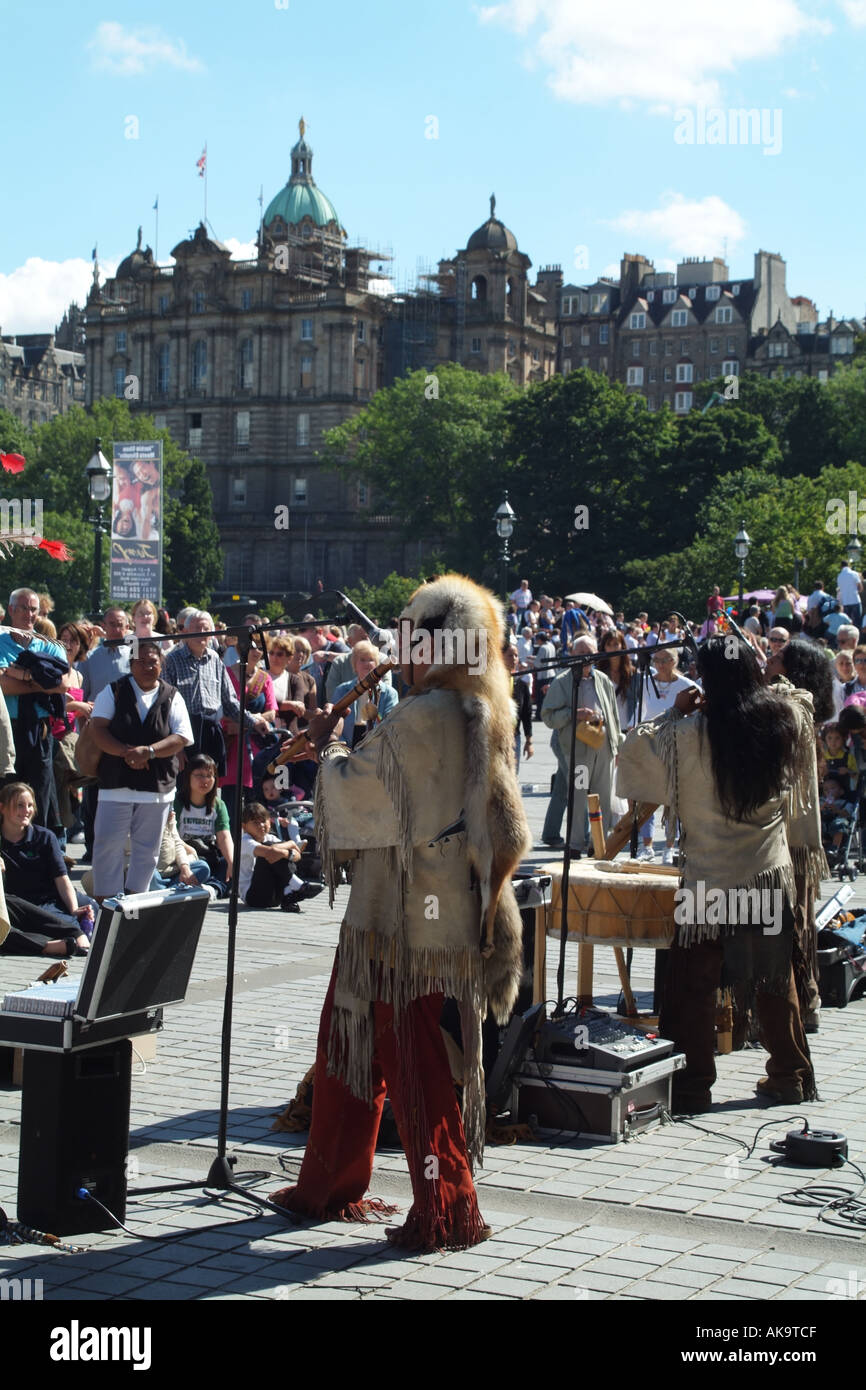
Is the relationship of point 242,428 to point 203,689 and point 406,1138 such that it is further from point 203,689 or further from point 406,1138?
point 406,1138

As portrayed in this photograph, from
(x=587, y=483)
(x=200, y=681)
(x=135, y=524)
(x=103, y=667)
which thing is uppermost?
(x=587, y=483)

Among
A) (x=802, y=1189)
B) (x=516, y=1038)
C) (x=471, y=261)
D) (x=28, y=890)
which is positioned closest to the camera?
(x=802, y=1189)

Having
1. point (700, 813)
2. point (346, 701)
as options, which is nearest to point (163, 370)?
point (700, 813)

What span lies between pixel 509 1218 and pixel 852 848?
425 inches

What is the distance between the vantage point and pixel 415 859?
5754mm

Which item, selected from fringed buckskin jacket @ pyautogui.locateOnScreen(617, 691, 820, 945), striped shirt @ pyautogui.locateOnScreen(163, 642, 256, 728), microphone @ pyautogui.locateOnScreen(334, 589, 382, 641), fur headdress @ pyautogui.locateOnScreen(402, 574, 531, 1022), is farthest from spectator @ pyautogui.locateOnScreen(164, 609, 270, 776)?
fur headdress @ pyautogui.locateOnScreen(402, 574, 531, 1022)

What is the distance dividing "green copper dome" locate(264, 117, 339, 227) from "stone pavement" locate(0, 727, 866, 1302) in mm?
119611

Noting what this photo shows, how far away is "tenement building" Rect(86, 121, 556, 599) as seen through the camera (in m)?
110

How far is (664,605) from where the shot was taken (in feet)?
218

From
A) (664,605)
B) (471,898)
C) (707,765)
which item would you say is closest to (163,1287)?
(471,898)
